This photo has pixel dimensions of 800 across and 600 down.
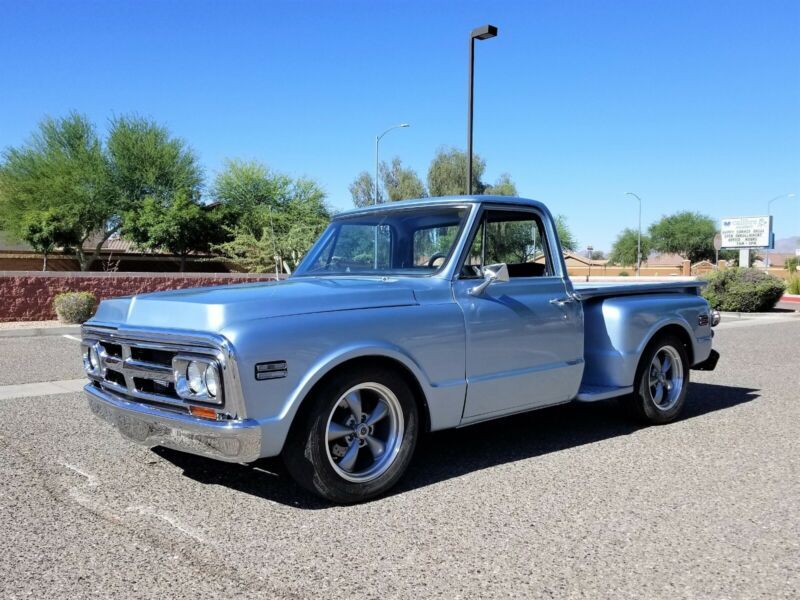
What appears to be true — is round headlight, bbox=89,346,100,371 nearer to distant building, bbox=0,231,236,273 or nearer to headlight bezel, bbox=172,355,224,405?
headlight bezel, bbox=172,355,224,405

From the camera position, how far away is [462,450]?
537cm

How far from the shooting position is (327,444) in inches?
155

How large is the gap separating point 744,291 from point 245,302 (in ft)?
72.7

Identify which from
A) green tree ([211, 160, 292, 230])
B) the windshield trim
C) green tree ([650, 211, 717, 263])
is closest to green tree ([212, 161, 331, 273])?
green tree ([211, 160, 292, 230])

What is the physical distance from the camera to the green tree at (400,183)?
61375mm

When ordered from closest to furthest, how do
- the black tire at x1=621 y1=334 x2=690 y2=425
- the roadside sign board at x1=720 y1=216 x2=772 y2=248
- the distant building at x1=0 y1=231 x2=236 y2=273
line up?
the black tire at x1=621 y1=334 x2=690 y2=425 < the distant building at x1=0 y1=231 x2=236 y2=273 < the roadside sign board at x1=720 y1=216 x2=772 y2=248

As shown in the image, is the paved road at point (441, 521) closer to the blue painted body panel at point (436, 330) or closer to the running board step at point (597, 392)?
the running board step at point (597, 392)

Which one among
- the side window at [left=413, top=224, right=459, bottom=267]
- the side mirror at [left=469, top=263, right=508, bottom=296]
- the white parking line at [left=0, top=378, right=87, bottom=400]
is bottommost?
the white parking line at [left=0, top=378, right=87, bottom=400]

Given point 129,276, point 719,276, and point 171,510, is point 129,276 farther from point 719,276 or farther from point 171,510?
point 719,276

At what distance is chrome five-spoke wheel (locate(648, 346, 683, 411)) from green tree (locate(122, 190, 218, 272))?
36683 mm

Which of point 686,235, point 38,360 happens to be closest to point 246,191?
point 38,360

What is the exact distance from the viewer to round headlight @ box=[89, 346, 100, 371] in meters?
4.43

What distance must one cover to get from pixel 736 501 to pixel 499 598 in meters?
1.98

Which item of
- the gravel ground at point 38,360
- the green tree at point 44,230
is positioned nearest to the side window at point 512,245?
the gravel ground at point 38,360
